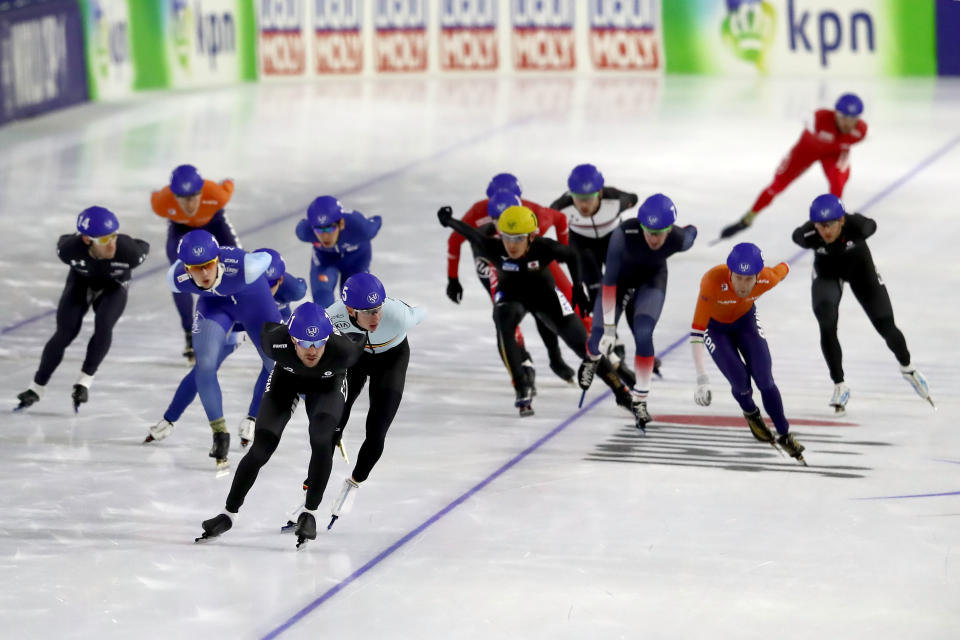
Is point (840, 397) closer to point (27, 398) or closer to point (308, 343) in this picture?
point (308, 343)

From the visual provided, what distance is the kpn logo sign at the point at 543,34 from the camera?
23.7m

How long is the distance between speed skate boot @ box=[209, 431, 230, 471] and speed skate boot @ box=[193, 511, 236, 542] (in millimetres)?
1100

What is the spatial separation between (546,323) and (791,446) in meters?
1.79

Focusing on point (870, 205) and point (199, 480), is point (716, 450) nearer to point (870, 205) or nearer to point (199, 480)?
point (199, 480)

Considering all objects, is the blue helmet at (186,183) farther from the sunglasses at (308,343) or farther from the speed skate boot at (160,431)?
the sunglasses at (308,343)

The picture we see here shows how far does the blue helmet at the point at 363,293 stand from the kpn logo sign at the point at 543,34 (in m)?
16.2

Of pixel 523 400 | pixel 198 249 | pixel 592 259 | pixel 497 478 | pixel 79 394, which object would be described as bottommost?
pixel 497 478

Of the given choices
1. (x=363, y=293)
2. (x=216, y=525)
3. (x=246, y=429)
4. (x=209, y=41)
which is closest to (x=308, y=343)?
(x=363, y=293)

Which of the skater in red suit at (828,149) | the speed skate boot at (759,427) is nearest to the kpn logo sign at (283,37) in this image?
the skater in red suit at (828,149)

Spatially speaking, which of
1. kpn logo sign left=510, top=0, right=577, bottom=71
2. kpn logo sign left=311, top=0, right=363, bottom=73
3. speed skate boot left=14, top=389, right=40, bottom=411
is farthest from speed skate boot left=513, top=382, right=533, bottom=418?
kpn logo sign left=311, top=0, right=363, bottom=73

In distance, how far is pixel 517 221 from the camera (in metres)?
9.83

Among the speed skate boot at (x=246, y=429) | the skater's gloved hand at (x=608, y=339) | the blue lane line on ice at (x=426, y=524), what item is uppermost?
the skater's gloved hand at (x=608, y=339)

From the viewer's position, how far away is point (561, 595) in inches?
299

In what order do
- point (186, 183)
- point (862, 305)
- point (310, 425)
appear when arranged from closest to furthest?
1. point (310, 425)
2. point (862, 305)
3. point (186, 183)
